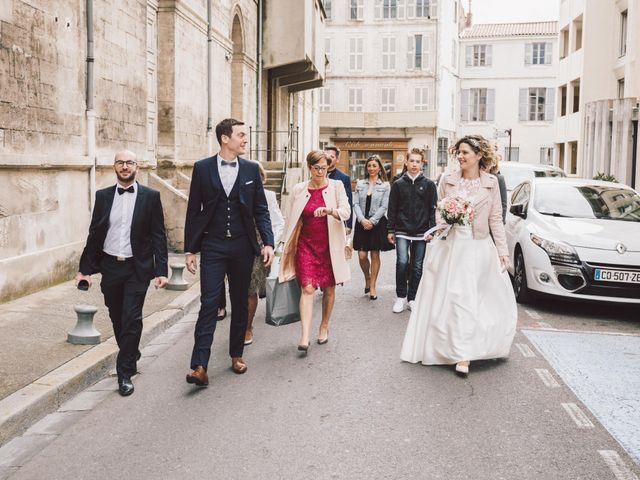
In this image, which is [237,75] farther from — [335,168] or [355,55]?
[355,55]

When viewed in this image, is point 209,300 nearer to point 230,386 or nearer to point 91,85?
point 230,386

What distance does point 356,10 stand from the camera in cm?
5181

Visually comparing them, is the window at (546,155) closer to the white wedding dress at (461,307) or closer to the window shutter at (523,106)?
the window shutter at (523,106)

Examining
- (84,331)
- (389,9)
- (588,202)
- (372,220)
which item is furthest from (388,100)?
(84,331)

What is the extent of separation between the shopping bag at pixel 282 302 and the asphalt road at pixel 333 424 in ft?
0.97

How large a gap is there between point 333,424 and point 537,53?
170 feet

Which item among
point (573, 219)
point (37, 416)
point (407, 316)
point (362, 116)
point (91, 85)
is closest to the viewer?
point (37, 416)

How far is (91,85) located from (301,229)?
5.50m

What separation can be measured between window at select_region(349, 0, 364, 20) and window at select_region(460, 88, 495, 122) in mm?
8994

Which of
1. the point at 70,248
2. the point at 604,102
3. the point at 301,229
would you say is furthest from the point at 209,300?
the point at 604,102

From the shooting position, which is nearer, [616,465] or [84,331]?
[616,465]

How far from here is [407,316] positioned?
28.9 ft

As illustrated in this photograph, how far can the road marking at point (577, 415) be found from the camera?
5.04 m

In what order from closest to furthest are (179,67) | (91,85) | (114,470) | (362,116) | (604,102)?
1. (114,470)
2. (91,85)
3. (179,67)
4. (604,102)
5. (362,116)
